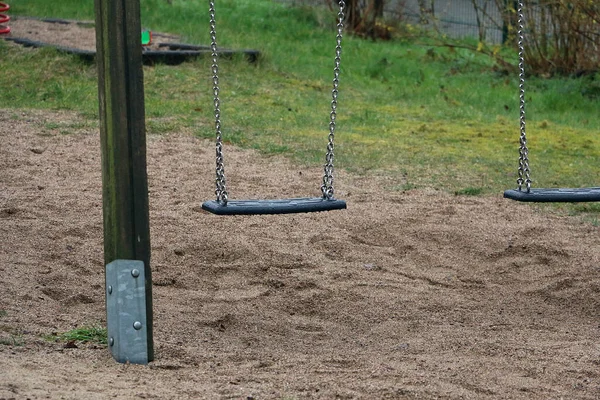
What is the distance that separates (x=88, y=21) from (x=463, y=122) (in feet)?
19.8

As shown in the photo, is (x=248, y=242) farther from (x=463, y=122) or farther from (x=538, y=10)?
(x=538, y=10)

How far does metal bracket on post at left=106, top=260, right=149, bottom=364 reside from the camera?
12.8 feet

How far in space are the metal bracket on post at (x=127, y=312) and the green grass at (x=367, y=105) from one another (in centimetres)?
364

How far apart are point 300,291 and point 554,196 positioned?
4.53ft

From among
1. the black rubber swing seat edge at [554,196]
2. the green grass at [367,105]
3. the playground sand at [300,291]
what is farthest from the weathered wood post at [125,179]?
the green grass at [367,105]

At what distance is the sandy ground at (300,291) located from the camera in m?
3.67

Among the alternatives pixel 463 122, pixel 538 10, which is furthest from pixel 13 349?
pixel 538 10

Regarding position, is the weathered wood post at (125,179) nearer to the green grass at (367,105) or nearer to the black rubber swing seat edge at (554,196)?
the black rubber swing seat edge at (554,196)

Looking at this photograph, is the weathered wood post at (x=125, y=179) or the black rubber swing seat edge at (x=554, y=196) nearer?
the weathered wood post at (x=125, y=179)

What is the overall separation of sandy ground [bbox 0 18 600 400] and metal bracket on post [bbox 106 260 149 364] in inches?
3.2

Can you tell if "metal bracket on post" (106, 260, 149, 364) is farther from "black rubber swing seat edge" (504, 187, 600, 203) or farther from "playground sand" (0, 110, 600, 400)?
"black rubber swing seat edge" (504, 187, 600, 203)

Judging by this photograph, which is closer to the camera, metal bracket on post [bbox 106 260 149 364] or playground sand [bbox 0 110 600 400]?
playground sand [bbox 0 110 600 400]

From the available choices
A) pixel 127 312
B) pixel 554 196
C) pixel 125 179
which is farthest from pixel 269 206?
pixel 554 196

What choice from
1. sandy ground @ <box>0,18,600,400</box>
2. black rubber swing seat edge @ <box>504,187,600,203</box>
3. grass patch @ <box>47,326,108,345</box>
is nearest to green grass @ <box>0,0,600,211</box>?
sandy ground @ <box>0,18,600,400</box>
